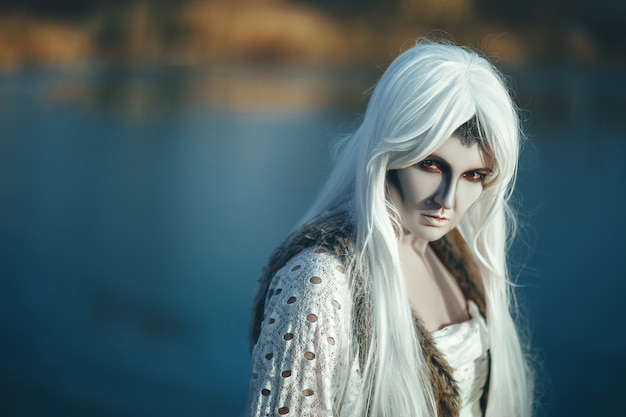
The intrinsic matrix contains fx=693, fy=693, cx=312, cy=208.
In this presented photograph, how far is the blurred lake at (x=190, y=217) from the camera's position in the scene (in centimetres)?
256

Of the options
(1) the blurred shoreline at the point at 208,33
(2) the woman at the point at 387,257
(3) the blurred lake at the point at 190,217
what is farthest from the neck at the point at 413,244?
(1) the blurred shoreline at the point at 208,33

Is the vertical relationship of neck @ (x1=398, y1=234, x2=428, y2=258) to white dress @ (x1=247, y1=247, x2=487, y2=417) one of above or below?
above

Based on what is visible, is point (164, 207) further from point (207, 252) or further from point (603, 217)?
point (603, 217)

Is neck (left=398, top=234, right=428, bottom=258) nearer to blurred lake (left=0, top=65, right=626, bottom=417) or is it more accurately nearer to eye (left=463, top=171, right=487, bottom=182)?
eye (left=463, top=171, right=487, bottom=182)

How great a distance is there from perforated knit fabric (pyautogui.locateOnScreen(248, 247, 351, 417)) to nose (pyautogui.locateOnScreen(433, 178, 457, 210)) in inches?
8.2

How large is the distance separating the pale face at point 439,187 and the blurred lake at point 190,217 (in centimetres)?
140

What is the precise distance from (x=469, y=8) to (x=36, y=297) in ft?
6.91

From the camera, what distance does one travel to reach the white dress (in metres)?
1.04

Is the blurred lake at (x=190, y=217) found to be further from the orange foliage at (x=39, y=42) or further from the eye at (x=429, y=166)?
the eye at (x=429, y=166)

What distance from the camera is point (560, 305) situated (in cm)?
254

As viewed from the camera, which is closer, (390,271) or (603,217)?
(390,271)

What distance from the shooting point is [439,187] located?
1146mm

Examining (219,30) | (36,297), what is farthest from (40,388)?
(219,30)

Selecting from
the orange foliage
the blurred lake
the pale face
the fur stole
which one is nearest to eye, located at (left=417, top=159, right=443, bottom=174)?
the pale face
